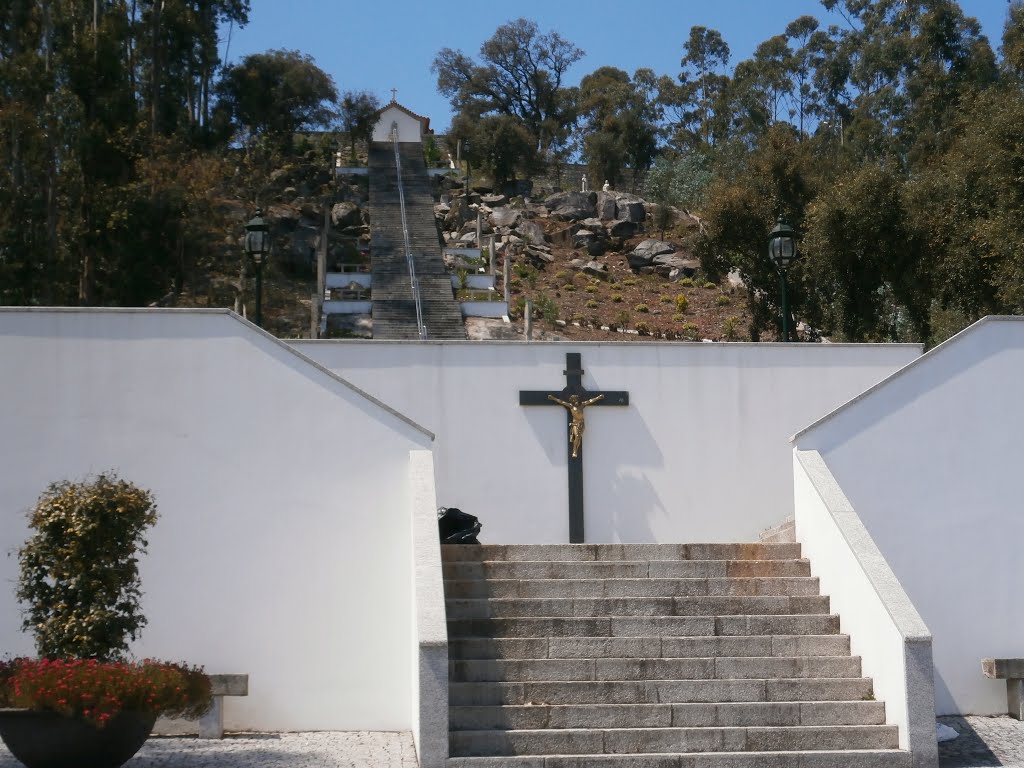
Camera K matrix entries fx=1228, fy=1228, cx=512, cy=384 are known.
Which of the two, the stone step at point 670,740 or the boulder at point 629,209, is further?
the boulder at point 629,209

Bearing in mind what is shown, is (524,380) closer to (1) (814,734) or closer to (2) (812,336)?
(1) (814,734)

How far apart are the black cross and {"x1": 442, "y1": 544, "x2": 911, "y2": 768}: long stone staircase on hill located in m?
1.68

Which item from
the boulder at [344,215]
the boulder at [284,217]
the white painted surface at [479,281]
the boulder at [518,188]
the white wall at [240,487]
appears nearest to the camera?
the white wall at [240,487]

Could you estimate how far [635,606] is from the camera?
9.12 meters

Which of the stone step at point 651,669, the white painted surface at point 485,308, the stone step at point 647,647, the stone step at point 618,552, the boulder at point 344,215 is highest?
the boulder at point 344,215

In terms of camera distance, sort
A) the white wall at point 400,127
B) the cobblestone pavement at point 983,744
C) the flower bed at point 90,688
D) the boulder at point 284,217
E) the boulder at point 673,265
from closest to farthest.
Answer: the flower bed at point 90,688 < the cobblestone pavement at point 983,744 < the boulder at point 284,217 < the boulder at point 673,265 < the white wall at point 400,127

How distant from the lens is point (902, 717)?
7996 millimetres

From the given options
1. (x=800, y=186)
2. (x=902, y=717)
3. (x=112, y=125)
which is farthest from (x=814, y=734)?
(x=112, y=125)

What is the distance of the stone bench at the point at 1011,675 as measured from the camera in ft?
30.8

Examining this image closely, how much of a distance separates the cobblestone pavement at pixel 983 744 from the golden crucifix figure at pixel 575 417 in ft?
12.9

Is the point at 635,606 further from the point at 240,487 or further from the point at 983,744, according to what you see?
the point at 240,487

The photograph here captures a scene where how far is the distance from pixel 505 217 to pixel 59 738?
130ft

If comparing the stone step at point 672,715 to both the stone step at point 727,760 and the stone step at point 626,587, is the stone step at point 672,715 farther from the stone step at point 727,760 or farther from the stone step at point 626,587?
the stone step at point 626,587

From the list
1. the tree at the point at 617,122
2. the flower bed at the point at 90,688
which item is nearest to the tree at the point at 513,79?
the tree at the point at 617,122
